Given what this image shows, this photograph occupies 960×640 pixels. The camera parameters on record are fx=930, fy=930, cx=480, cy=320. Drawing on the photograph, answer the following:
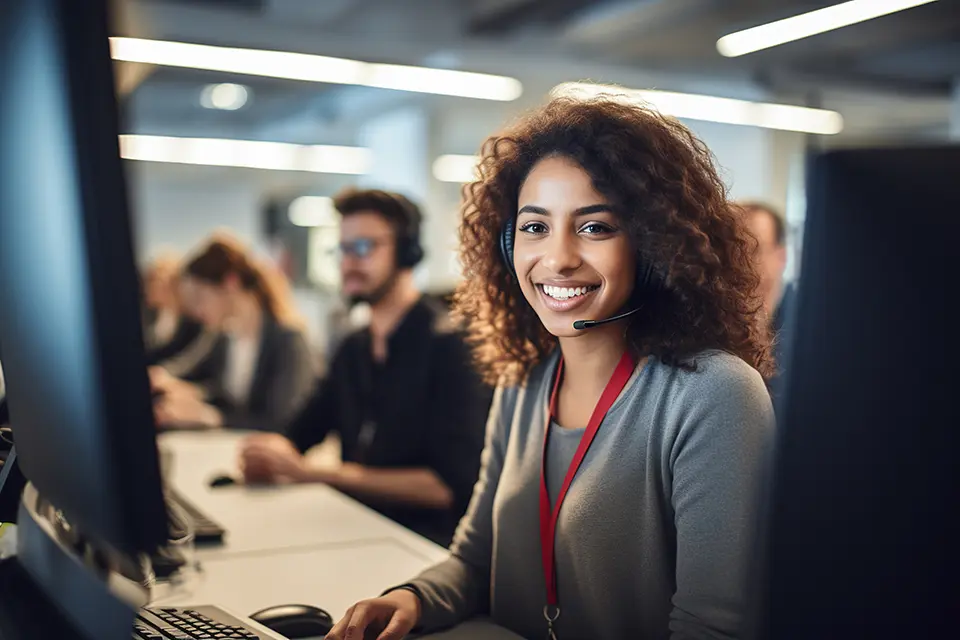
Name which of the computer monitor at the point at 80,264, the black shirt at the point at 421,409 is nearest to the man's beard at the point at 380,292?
the black shirt at the point at 421,409

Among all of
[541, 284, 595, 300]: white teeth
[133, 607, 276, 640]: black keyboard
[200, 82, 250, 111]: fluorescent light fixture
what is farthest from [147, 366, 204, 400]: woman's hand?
[200, 82, 250, 111]: fluorescent light fixture

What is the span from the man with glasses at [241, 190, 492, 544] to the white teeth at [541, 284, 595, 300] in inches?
46.5

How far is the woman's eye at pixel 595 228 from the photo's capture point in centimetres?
132

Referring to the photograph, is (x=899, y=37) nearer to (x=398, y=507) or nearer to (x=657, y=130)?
(x=398, y=507)

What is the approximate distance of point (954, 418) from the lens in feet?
2.33

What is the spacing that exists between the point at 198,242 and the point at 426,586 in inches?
539

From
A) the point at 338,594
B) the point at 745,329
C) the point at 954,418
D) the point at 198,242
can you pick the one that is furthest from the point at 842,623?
the point at 198,242

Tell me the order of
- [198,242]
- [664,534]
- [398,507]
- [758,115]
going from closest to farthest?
[664,534], [398,507], [758,115], [198,242]

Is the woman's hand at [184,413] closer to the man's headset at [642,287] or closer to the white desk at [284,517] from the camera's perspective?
the white desk at [284,517]

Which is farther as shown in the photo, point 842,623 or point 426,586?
point 426,586

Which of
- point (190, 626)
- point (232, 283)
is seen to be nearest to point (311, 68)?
point (232, 283)

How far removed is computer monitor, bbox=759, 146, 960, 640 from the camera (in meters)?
0.70

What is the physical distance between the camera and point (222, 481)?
102 inches

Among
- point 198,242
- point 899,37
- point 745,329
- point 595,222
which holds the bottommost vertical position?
point 198,242
